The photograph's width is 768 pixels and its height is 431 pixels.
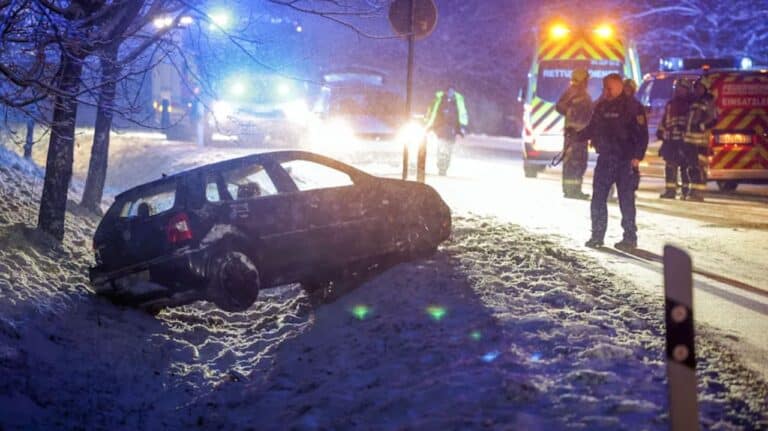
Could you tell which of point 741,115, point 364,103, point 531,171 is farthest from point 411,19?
point 364,103

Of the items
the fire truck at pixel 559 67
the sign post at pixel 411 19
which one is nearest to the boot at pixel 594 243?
the sign post at pixel 411 19

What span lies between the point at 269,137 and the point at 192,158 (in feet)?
13.4

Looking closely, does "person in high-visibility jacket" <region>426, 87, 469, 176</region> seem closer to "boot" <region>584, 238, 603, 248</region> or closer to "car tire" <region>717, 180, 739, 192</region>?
"car tire" <region>717, 180, 739, 192</region>

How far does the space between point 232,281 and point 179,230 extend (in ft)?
1.97

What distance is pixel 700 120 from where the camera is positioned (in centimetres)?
1283

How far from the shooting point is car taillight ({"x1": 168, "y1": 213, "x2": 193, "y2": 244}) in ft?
22.4

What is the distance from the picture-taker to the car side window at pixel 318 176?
8283mm

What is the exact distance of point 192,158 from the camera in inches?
793

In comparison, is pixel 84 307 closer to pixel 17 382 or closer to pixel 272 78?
pixel 17 382

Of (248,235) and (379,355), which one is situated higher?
(248,235)

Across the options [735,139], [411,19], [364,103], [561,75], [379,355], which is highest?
[411,19]

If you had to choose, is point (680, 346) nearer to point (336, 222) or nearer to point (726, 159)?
point (336, 222)

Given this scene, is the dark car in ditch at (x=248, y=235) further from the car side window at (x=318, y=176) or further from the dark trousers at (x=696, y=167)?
the dark trousers at (x=696, y=167)

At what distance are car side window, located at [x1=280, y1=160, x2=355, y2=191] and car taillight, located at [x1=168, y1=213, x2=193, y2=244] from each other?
1.36 metres
